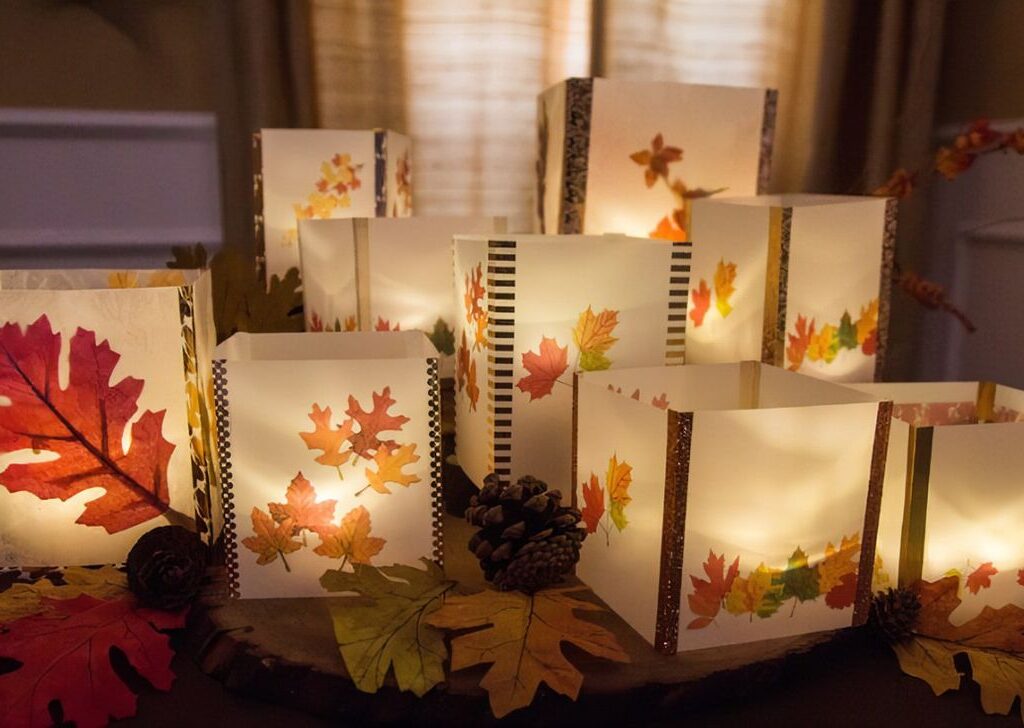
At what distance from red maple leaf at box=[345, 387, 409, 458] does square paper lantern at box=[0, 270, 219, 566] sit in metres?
0.17

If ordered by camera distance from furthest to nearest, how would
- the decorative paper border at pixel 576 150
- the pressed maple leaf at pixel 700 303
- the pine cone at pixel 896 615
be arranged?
the decorative paper border at pixel 576 150 → the pressed maple leaf at pixel 700 303 → the pine cone at pixel 896 615

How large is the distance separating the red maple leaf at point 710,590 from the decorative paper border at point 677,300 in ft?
0.93

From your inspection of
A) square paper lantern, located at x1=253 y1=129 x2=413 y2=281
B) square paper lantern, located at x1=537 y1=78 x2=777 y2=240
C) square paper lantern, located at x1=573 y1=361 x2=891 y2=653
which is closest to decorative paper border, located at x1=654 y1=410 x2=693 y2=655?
square paper lantern, located at x1=573 y1=361 x2=891 y2=653

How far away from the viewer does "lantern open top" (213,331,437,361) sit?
0.84 m

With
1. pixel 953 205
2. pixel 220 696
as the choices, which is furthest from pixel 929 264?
pixel 220 696

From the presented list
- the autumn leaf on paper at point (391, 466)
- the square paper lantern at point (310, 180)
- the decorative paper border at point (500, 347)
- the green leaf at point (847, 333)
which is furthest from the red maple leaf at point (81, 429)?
the green leaf at point (847, 333)

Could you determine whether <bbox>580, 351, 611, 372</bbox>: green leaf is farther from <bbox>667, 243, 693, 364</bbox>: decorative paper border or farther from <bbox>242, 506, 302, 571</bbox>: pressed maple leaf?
<bbox>242, 506, 302, 571</bbox>: pressed maple leaf

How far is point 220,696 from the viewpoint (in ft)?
2.15

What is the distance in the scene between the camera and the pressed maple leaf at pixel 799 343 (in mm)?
969

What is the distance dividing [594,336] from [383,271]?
0.31 m

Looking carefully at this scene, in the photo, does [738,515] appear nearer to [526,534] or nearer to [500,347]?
[526,534]

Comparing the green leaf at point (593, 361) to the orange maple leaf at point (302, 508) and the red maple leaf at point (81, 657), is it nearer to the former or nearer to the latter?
the orange maple leaf at point (302, 508)

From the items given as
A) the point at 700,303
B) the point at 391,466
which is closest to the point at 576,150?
the point at 700,303

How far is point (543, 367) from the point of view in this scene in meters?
0.87
